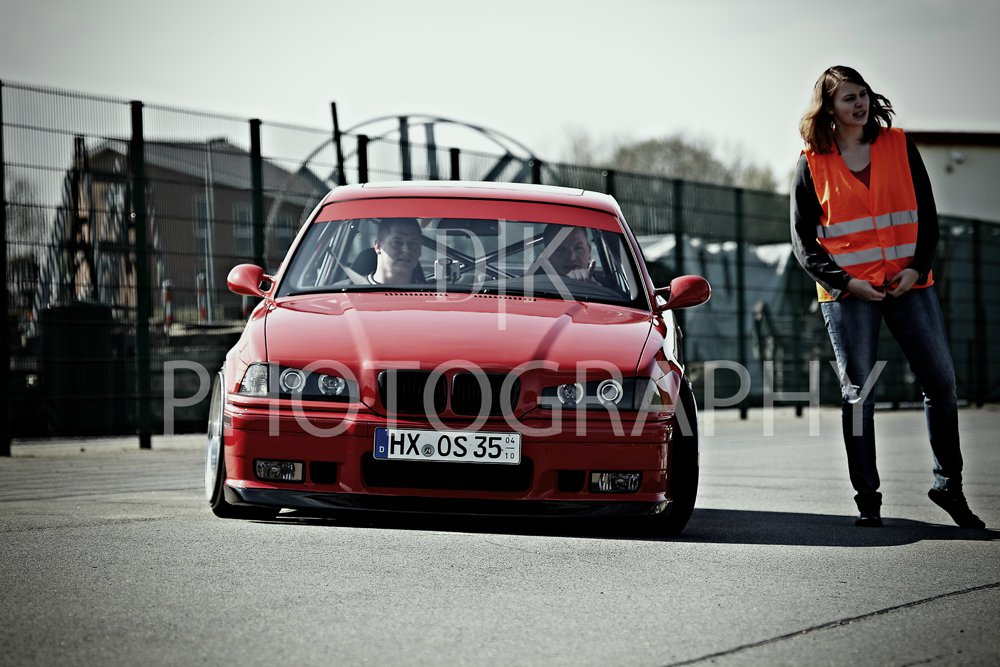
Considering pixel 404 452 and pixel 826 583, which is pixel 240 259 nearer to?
pixel 404 452

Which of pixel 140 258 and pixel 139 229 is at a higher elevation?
pixel 139 229

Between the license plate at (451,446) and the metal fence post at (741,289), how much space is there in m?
14.2

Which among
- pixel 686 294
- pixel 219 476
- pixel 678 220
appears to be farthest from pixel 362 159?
pixel 219 476

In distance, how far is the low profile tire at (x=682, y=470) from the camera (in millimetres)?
6223

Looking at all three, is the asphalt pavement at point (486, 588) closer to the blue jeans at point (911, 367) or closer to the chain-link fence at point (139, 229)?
the blue jeans at point (911, 367)

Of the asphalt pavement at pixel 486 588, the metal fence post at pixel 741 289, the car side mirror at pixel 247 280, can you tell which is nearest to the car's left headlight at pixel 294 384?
the asphalt pavement at pixel 486 588

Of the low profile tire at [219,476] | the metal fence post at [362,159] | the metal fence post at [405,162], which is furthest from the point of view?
the metal fence post at [405,162]

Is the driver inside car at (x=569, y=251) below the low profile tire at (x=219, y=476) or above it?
above

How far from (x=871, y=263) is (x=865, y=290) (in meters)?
0.16

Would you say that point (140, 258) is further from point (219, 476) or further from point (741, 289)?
point (741, 289)

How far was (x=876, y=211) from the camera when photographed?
22.7 ft

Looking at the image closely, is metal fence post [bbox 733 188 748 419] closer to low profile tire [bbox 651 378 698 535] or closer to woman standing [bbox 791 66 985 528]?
woman standing [bbox 791 66 985 528]

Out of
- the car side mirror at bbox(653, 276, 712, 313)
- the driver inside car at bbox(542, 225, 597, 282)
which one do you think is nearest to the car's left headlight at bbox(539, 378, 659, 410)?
the car side mirror at bbox(653, 276, 712, 313)

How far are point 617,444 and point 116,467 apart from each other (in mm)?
5973
